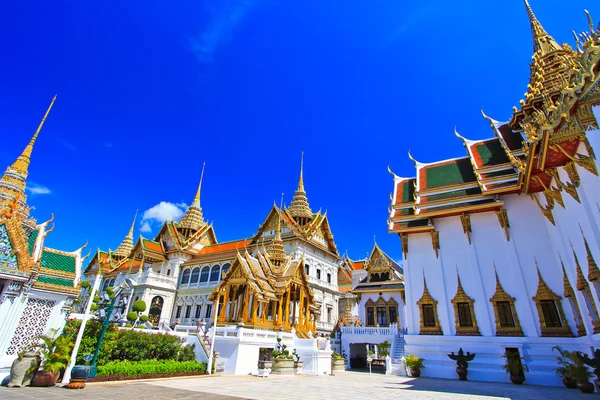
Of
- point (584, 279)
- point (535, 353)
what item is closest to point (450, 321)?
point (535, 353)

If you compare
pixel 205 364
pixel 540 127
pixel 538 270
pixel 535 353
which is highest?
pixel 540 127

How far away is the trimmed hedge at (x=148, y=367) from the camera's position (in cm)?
804

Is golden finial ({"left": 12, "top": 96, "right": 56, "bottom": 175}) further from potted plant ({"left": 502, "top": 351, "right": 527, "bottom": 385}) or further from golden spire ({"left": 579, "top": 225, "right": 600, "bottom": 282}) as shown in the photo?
potted plant ({"left": 502, "top": 351, "right": 527, "bottom": 385})

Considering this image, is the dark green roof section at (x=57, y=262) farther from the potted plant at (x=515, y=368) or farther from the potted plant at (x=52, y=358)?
the potted plant at (x=515, y=368)


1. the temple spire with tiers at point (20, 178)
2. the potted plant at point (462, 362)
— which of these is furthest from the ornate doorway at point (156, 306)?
the potted plant at point (462, 362)

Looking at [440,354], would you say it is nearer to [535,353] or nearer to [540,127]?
[535,353]

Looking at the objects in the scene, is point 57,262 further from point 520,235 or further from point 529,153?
point 520,235

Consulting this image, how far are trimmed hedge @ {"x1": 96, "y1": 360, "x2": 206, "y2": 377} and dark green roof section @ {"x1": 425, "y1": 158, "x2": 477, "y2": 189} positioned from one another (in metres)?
14.0

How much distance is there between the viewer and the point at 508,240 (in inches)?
523

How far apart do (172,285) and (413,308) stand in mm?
24580

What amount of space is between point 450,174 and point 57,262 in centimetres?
1760

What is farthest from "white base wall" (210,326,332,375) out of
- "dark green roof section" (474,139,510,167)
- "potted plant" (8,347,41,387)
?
"dark green roof section" (474,139,510,167)

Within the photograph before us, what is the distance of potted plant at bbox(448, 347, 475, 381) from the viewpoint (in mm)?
12094

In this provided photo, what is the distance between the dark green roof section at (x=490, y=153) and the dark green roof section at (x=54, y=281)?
17547mm
